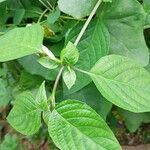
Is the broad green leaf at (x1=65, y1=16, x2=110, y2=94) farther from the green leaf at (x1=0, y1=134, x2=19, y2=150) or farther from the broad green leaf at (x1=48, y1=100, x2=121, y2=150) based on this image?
the green leaf at (x1=0, y1=134, x2=19, y2=150)

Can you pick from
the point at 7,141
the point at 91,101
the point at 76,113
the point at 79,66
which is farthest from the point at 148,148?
A: the point at 76,113

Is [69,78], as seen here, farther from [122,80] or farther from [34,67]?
[34,67]

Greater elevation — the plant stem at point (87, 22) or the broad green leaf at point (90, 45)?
the plant stem at point (87, 22)

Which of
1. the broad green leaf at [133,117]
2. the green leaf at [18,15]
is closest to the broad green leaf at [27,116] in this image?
the green leaf at [18,15]

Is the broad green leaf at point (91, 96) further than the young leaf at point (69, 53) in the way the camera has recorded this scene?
Yes

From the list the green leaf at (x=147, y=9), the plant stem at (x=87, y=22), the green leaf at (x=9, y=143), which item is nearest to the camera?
the plant stem at (x=87, y=22)

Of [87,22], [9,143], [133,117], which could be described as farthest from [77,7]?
[9,143]

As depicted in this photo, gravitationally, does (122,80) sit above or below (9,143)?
above

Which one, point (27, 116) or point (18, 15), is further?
point (18, 15)

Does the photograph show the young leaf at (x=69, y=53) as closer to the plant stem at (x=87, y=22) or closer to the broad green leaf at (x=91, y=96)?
the plant stem at (x=87, y=22)
